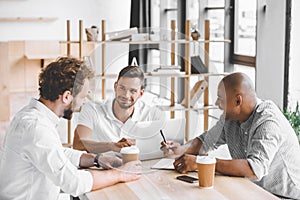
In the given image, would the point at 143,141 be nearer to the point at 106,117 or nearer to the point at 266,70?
the point at 106,117

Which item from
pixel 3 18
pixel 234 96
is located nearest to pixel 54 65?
pixel 234 96

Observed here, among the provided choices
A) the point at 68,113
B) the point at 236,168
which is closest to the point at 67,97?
the point at 68,113

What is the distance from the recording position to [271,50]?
4023 millimetres

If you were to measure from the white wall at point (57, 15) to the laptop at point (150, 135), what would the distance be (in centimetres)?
667

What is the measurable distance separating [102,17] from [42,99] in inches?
263

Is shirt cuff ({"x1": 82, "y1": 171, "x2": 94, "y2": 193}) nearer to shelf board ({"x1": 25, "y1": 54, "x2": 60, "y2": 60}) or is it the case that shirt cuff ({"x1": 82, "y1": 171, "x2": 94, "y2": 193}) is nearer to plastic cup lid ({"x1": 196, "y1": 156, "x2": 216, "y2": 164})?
plastic cup lid ({"x1": 196, "y1": 156, "x2": 216, "y2": 164})

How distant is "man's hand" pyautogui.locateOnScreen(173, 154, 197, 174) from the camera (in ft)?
6.78

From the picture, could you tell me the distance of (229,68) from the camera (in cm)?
491

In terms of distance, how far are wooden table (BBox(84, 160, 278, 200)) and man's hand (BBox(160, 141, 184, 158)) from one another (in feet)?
0.22

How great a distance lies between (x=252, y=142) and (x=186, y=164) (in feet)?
0.97

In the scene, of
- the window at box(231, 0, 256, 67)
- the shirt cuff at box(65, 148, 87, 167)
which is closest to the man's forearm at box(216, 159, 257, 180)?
the shirt cuff at box(65, 148, 87, 167)

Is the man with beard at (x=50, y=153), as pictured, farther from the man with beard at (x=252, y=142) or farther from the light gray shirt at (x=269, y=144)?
the light gray shirt at (x=269, y=144)

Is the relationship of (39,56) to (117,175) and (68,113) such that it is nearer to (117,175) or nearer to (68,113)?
(68,113)

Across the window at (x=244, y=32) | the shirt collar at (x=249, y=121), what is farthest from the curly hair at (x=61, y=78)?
the window at (x=244, y=32)
